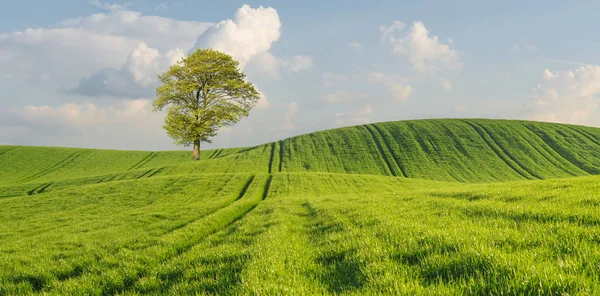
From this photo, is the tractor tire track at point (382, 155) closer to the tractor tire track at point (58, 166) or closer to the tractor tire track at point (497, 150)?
the tractor tire track at point (497, 150)

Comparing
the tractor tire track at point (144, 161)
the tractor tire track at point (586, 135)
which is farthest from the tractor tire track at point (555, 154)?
the tractor tire track at point (144, 161)

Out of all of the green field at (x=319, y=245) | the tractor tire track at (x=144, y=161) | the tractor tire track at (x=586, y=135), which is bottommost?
the green field at (x=319, y=245)

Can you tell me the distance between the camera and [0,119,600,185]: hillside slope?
2815 inches

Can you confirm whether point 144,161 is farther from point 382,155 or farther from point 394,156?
point 394,156

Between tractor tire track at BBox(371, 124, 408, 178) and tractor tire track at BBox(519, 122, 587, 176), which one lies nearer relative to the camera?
tractor tire track at BBox(371, 124, 408, 178)

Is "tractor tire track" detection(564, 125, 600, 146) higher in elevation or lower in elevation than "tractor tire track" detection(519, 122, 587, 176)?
higher

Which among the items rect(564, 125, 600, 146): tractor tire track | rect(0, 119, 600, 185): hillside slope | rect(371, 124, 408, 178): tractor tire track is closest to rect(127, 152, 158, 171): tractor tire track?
rect(0, 119, 600, 185): hillside slope

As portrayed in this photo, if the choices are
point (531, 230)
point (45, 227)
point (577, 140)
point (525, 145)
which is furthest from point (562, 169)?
point (45, 227)

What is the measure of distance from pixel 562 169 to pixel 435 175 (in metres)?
30.5

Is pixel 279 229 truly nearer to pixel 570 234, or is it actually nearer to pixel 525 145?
pixel 570 234

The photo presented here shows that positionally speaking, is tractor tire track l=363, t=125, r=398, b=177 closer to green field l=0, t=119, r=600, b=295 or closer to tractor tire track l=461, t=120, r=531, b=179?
tractor tire track l=461, t=120, r=531, b=179

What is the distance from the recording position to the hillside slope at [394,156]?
7150 centimetres

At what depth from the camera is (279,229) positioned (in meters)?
13.0

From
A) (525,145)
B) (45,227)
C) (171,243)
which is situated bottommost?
(45,227)
